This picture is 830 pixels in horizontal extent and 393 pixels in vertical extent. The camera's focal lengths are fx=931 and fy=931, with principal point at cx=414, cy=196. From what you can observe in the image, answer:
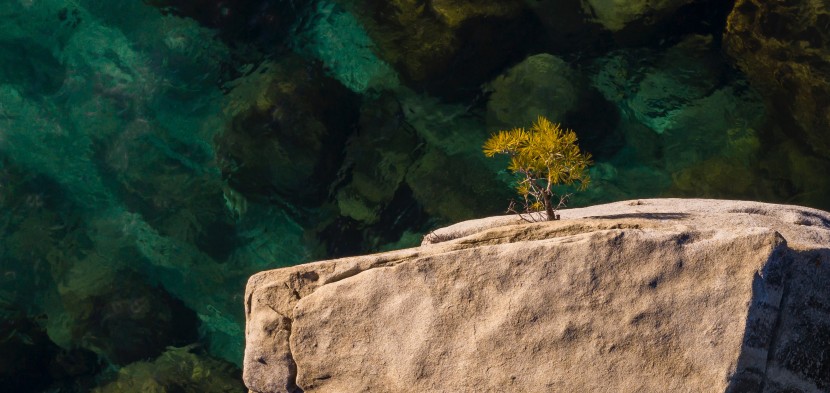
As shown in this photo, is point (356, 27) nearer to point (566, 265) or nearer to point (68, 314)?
point (68, 314)

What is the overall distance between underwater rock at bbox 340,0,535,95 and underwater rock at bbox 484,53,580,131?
0.20 metres

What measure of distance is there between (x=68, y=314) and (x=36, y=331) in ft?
1.41

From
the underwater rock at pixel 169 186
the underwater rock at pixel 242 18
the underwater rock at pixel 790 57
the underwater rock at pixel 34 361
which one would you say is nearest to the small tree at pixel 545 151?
the underwater rock at pixel 790 57

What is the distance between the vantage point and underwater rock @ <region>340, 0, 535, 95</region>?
32.0 feet

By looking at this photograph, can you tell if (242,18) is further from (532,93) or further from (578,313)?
(578,313)

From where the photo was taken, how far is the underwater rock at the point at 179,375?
9.95 m

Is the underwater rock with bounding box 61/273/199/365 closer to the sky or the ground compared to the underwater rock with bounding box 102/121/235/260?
closer to the ground

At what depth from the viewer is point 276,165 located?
33.2 feet

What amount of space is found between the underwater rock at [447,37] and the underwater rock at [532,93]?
20 cm

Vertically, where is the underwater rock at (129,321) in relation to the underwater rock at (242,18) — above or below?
below

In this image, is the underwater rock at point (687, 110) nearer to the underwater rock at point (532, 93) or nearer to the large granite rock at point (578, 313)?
the underwater rock at point (532, 93)

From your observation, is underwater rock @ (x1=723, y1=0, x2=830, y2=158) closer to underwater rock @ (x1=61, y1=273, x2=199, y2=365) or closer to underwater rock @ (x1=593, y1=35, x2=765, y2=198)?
underwater rock @ (x1=593, y1=35, x2=765, y2=198)

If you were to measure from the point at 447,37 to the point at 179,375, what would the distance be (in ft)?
15.1

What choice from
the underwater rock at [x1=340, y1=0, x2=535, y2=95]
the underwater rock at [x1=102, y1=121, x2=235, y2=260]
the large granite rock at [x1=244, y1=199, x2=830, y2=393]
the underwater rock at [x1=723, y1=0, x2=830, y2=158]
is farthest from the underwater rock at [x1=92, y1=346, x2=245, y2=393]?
the underwater rock at [x1=723, y1=0, x2=830, y2=158]
